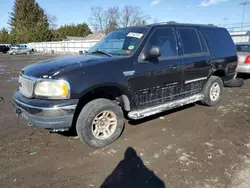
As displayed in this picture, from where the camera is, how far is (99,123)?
3.48m

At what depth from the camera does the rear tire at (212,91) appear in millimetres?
5148

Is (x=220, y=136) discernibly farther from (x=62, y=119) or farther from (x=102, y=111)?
(x=62, y=119)

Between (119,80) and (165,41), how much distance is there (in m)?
1.47

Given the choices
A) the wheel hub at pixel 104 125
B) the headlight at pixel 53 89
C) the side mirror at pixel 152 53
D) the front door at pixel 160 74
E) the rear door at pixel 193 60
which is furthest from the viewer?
the rear door at pixel 193 60

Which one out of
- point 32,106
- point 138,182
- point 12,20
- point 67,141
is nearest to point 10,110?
point 67,141

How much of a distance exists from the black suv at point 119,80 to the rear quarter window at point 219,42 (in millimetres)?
38

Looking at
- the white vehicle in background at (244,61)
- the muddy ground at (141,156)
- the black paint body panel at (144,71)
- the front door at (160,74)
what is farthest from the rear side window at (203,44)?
the white vehicle in background at (244,61)

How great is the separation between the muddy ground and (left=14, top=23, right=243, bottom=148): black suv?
42 centimetres

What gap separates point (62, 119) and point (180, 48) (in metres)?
2.86

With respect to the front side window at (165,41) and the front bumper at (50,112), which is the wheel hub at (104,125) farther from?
the front side window at (165,41)

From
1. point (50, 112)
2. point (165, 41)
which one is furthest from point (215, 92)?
point (50, 112)

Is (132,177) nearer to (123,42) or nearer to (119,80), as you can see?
(119,80)

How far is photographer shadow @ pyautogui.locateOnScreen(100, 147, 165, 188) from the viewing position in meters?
2.55

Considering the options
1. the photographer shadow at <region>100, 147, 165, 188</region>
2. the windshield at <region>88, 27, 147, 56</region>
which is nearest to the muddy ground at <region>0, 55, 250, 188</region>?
the photographer shadow at <region>100, 147, 165, 188</region>
